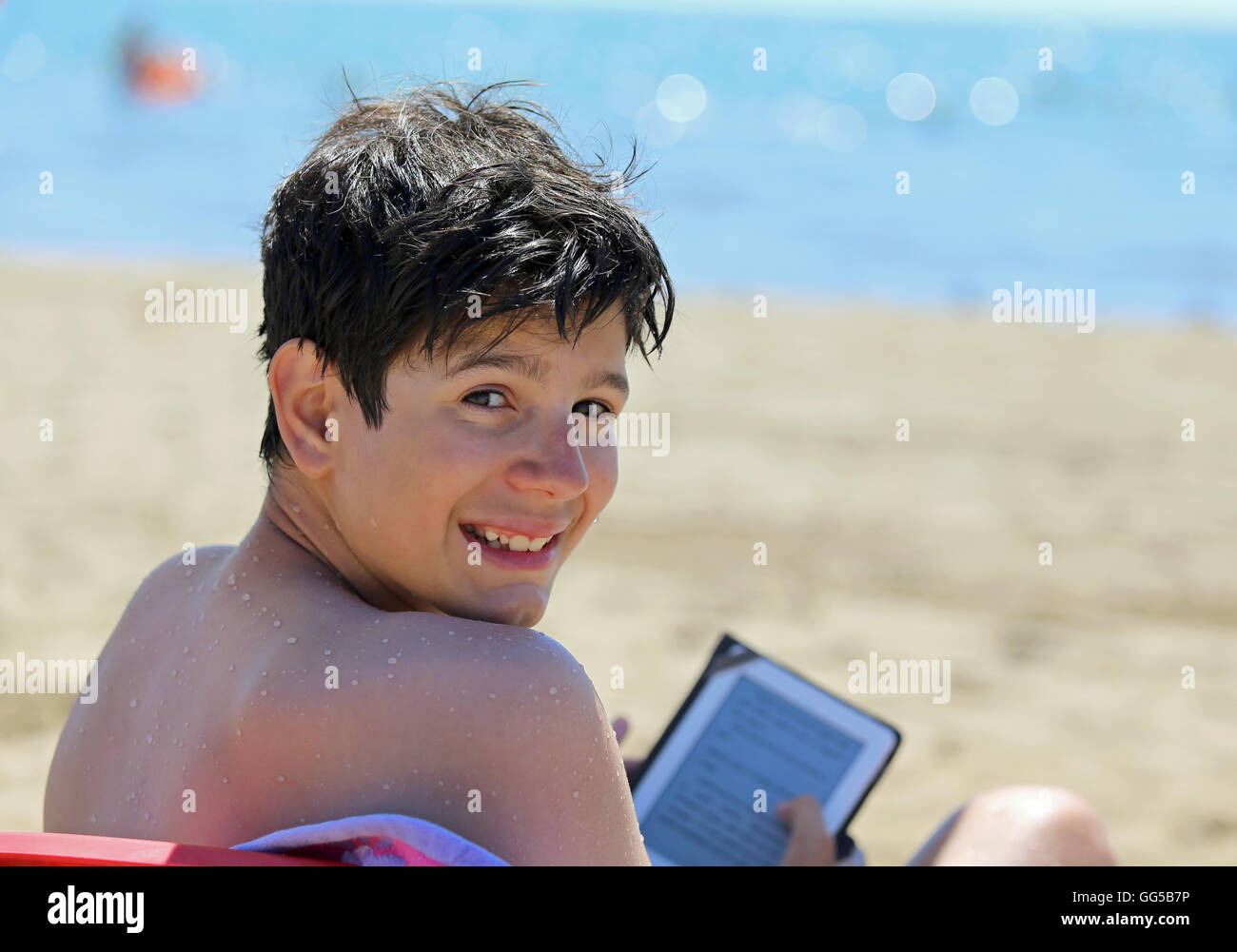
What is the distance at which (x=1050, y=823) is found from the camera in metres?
1.95

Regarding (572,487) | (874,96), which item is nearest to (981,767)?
(572,487)

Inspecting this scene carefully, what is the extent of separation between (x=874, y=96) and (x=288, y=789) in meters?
33.3

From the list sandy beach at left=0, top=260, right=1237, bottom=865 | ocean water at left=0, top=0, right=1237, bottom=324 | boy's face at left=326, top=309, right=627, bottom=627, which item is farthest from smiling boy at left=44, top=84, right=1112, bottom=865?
sandy beach at left=0, top=260, right=1237, bottom=865

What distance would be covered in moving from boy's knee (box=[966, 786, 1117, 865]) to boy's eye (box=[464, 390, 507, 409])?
105 centimetres

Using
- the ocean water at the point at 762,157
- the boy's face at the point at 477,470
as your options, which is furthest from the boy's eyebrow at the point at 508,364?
the ocean water at the point at 762,157

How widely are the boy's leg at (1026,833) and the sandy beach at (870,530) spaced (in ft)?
4.77

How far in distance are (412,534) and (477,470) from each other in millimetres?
108

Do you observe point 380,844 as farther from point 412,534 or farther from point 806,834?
point 806,834

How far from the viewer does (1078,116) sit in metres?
27.6

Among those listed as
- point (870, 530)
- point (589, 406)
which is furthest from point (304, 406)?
point (870, 530)

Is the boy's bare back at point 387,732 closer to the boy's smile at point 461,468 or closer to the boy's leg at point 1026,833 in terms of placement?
the boy's smile at point 461,468

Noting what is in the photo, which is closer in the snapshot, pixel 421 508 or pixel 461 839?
pixel 461 839

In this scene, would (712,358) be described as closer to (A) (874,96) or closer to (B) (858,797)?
(B) (858,797)

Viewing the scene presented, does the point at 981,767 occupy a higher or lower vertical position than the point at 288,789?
lower
